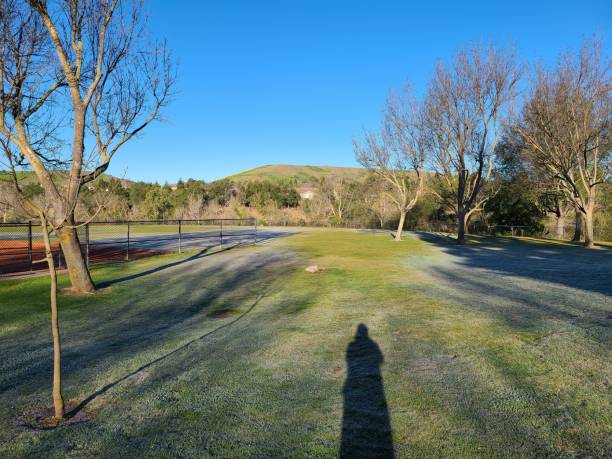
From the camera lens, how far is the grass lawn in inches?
111

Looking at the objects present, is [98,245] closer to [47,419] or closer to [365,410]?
[47,419]

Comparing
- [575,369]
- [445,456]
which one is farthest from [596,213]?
[445,456]

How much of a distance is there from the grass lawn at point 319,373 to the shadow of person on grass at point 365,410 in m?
0.02

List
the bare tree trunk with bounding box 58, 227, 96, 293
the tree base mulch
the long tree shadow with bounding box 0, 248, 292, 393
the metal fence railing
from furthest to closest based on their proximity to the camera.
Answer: the metal fence railing → the bare tree trunk with bounding box 58, 227, 96, 293 → the long tree shadow with bounding box 0, 248, 292, 393 → the tree base mulch

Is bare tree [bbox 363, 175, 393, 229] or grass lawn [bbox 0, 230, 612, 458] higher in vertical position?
bare tree [bbox 363, 175, 393, 229]

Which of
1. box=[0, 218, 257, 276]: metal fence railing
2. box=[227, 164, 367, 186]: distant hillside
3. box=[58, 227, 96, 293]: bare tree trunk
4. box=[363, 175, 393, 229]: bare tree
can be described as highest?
box=[227, 164, 367, 186]: distant hillside

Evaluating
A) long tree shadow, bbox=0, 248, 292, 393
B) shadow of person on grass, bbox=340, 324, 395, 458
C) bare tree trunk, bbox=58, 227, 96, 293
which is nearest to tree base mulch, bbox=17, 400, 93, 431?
long tree shadow, bbox=0, 248, 292, 393

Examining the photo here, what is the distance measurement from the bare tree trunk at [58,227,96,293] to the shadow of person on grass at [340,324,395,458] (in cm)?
686

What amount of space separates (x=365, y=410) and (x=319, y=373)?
92cm

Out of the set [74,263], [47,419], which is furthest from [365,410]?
[74,263]

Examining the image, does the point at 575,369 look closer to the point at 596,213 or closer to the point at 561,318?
the point at 561,318

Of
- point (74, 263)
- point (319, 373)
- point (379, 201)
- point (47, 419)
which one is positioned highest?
point (379, 201)

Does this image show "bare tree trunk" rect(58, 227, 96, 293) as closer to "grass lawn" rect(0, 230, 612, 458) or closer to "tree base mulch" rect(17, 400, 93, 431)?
"grass lawn" rect(0, 230, 612, 458)

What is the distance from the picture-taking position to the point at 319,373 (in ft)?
13.3
